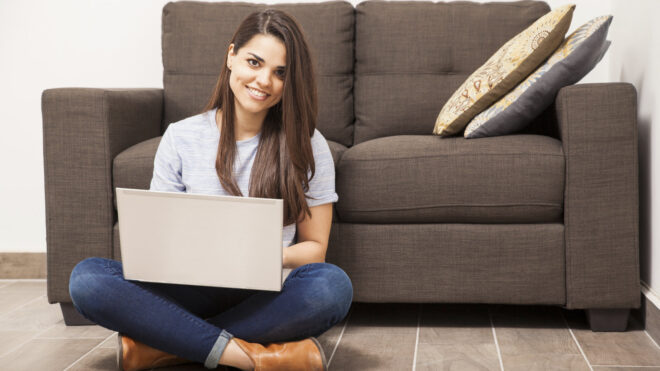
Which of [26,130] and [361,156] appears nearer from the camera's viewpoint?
[361,156]

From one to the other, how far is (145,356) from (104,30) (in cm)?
157

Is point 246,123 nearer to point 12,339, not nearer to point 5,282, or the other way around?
point 12,339

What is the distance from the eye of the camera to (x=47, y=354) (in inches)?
65.1

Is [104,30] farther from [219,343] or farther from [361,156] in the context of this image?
[219,343]

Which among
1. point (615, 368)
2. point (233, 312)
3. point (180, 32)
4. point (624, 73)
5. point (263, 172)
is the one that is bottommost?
point (615, 368)

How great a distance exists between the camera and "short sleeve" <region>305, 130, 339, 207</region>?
1585mm

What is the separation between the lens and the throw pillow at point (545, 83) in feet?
5.74

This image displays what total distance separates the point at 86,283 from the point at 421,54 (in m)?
1.37

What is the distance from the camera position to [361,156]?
1.79 m

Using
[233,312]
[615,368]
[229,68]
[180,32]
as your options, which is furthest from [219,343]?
[180,32]

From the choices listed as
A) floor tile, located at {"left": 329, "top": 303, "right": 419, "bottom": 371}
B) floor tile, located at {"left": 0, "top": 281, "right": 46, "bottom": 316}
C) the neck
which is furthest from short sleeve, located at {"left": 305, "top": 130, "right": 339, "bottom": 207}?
floor tile, located at {"left": 0, "top": 281, "right": 46, "bottom": 316}

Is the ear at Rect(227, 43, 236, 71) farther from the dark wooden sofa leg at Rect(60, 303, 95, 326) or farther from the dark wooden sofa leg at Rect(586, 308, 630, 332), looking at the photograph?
the dark wooden sofa leg at Rect(586, 308, 630, 332)

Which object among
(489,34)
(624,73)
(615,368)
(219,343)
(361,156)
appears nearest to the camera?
(219,343)

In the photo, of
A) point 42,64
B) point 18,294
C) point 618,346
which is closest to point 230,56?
point 618,346
